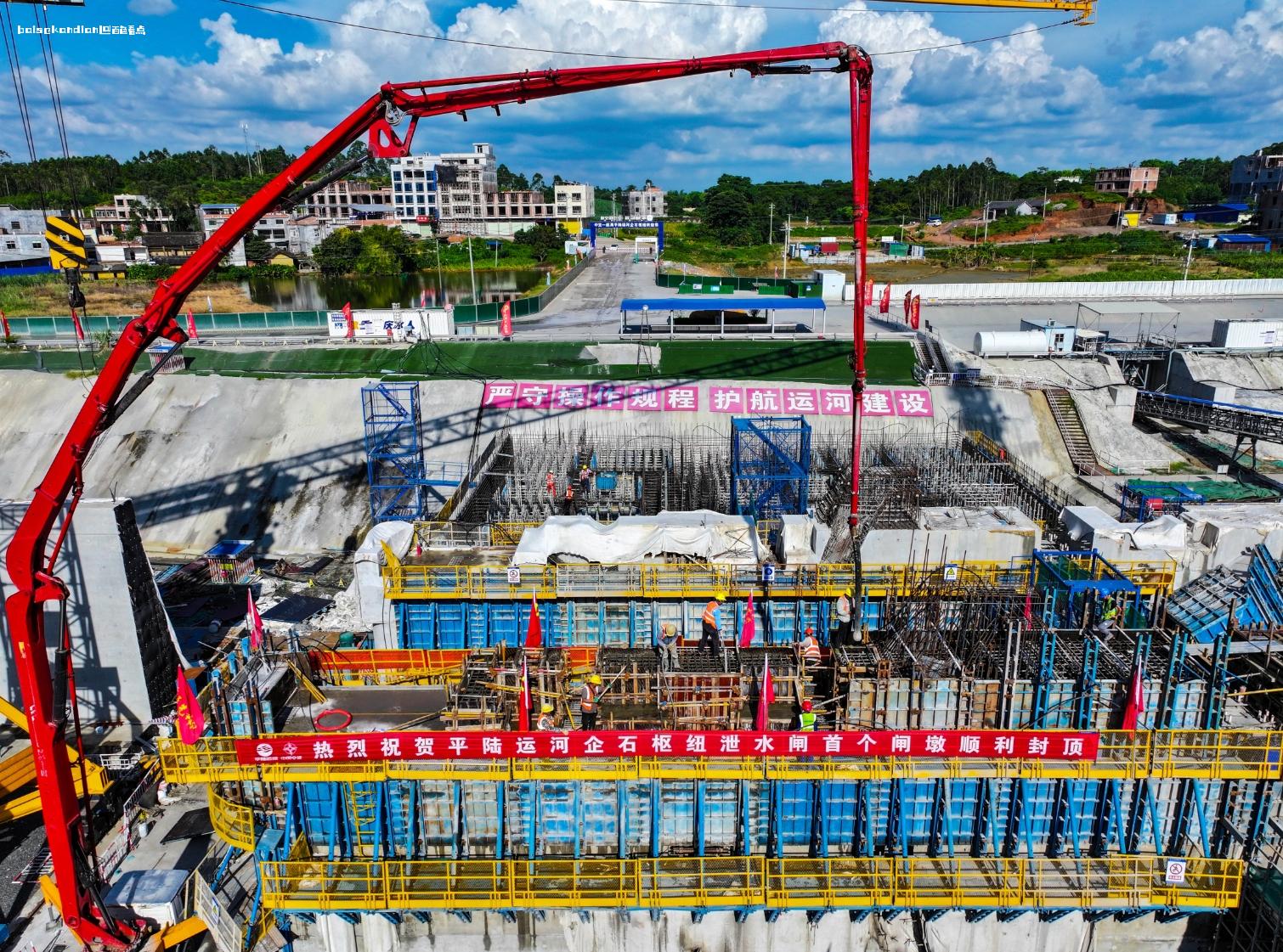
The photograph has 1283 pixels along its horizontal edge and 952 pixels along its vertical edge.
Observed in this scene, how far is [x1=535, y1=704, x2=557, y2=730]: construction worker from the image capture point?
14781mm

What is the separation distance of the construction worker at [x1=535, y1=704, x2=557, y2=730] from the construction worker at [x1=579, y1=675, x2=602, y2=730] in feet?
1.99

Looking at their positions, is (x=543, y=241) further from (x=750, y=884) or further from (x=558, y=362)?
(x=750, y=884)

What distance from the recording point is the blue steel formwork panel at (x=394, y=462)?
2950 cm

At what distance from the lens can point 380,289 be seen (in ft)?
301

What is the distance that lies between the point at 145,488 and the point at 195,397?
5.81 meters

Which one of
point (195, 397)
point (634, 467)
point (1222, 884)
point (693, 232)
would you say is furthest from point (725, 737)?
point (693, 232)

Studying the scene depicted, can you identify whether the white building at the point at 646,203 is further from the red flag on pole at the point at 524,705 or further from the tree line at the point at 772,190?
the red flag on pole at the point at 524,705

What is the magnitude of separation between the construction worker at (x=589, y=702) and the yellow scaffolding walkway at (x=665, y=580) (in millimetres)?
4200

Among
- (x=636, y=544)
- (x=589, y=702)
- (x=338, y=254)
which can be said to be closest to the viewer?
(x=589, y=702)

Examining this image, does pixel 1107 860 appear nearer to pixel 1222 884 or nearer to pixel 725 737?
pixel 1222 884

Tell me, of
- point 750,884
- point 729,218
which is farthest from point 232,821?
point 729,218

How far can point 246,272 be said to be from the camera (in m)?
99.8

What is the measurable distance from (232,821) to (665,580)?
10176mm

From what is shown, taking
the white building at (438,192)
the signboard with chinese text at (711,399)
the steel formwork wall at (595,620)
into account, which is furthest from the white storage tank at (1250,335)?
the white building at (438,192)
